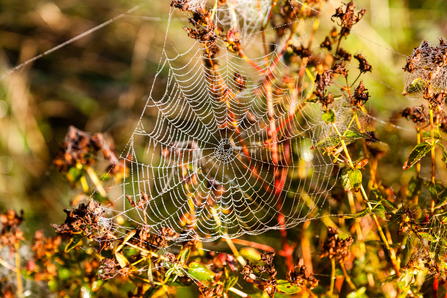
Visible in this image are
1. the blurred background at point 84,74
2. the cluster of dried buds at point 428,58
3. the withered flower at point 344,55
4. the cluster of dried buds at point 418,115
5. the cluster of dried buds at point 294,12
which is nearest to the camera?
the cluster of dried buds at point 428,58

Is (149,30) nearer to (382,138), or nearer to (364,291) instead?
(382,138)

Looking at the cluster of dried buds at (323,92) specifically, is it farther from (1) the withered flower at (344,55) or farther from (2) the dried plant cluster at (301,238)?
(1) the withered flower at (344,55)

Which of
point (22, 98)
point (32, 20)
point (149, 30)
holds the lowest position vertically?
point (22, 98)

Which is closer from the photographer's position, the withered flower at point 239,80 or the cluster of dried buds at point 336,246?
the cluster of dried buds at point 336,246

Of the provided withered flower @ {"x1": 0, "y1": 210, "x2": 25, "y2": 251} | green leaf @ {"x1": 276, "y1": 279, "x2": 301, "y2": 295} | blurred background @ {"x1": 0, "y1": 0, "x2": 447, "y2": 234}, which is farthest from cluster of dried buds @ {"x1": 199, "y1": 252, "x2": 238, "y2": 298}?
blurred background @ {"x1": 0, "y1": 0, "x2": 447, "y2": 234}

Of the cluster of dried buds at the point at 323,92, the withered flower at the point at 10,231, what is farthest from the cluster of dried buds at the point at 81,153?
the cluster of dried buds at the point at 323,92

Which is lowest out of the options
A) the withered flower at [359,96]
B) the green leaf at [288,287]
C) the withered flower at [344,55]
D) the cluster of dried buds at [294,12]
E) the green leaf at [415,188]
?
the green leaf at [288,287]

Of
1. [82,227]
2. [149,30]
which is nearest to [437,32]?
[149,30]
